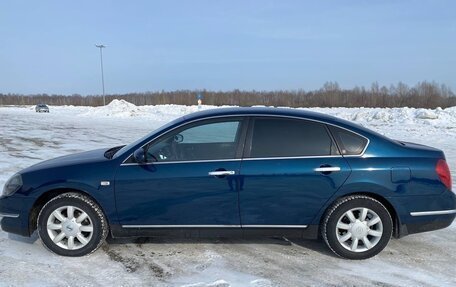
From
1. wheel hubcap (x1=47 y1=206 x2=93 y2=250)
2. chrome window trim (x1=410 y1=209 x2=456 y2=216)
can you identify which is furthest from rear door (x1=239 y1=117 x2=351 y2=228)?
wheel hubcap (x1=47 y1=206 x2=93 y2=250)

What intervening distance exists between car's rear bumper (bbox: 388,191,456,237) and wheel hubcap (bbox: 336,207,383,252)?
0.85ft

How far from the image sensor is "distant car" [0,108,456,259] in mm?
4094

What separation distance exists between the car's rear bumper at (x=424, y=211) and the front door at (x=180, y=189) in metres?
1.74

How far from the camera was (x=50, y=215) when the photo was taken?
4.22 m

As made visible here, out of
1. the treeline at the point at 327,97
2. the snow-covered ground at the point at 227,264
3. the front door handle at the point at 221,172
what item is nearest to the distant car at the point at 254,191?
the front door handle at the point at 221,172

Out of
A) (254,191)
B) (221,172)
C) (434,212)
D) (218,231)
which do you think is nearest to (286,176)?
(254,191)

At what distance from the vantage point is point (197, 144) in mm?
4621

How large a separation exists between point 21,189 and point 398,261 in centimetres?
416

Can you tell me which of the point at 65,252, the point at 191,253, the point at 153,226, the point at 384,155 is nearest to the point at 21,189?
the point at 65,252

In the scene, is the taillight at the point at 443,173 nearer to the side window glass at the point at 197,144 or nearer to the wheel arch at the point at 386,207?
the wheel arch at the point at 386,207

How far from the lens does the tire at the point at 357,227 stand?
4164 mm

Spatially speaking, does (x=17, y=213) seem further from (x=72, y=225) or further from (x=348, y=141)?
(x=348, y=141)

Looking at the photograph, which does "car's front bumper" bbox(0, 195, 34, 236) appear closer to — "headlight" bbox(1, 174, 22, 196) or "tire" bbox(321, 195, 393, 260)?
"headlight" bbox(1, 174, 22, 196)

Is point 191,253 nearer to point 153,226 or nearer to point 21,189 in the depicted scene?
point 153,226
